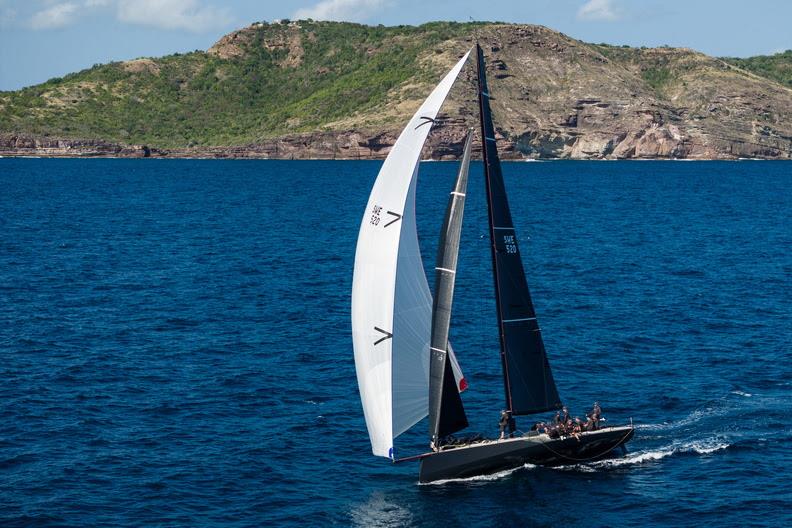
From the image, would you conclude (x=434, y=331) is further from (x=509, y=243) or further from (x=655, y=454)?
(x=655, y=454)

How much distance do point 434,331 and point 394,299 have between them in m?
2.23

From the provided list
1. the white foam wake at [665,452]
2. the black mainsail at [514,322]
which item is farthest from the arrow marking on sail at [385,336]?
the white foam wake at [665,452]

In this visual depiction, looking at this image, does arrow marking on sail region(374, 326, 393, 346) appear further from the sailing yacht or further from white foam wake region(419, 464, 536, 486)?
white foam wake region(419, 464, 536, 486)

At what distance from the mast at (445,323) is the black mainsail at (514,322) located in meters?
1.89

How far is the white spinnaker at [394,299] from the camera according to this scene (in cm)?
3672

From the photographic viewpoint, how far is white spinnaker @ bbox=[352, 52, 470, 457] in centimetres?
3672

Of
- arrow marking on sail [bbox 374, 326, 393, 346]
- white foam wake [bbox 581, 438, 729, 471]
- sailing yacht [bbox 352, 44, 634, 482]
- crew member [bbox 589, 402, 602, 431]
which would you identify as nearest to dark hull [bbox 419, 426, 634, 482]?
sailing yacht [bbox 352, 44, 634, 482]

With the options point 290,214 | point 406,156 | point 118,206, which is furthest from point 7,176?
point 406,156

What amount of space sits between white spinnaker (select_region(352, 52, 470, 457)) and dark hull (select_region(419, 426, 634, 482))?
199 cm

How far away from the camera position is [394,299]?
1500 inches

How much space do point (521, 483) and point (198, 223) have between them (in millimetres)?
87013

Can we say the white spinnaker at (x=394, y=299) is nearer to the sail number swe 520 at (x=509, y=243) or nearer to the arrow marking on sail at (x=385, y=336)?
the arrow marking on sail at (x=385, y=336)

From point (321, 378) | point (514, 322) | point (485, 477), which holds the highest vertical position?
point (514, 322)

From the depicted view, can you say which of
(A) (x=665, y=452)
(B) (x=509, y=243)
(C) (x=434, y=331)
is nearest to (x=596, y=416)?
(A) (x=665, y=452)
